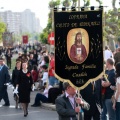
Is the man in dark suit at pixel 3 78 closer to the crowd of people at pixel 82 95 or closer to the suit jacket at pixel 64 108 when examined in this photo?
the crowd of people at pixel 82 95

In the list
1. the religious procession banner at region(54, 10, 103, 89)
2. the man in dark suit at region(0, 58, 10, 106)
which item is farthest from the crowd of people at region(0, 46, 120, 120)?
the religious procession banner at region(54, 10, 103, 89)

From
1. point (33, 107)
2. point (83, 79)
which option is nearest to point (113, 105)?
point (83, 79)

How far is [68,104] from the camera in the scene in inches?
366

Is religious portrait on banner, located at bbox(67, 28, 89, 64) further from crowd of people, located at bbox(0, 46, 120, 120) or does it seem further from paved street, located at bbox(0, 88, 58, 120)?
paved street, located at bbox(0, 88, 58, 120)

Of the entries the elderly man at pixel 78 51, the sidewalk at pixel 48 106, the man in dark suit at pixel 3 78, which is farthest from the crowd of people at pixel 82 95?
the elderly man at pixel 78 51

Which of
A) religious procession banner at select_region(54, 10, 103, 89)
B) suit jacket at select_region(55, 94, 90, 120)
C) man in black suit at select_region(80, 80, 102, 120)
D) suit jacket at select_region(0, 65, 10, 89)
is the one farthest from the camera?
suit jacket at select_region(0, 65, 10, 89)

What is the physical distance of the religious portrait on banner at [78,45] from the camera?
986 centimetres

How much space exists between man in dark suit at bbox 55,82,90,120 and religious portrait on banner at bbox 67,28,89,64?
26.3 inches

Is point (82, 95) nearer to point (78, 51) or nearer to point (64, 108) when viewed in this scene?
point (78, 51)

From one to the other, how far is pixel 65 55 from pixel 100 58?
0.66 m

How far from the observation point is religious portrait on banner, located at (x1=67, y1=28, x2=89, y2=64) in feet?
32.3

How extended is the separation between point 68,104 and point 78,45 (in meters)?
1.21

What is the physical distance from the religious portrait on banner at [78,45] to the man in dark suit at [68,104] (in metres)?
0.67

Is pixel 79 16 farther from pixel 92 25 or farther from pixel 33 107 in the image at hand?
pixel 33 107
